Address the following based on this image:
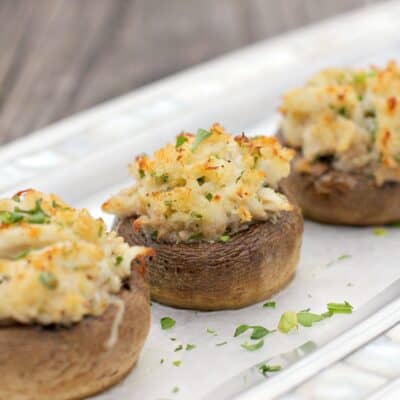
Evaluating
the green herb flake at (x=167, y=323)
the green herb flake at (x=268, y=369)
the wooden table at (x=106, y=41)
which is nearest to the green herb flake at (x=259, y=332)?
the green herb flake at (x=268, y=369)

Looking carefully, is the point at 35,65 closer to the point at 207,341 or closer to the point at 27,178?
the point at 27,178

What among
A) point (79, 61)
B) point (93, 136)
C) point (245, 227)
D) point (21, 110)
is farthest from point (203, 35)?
point (245, 227)

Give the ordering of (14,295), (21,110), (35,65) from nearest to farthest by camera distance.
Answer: (14,295) → (21,110) → (35,65)

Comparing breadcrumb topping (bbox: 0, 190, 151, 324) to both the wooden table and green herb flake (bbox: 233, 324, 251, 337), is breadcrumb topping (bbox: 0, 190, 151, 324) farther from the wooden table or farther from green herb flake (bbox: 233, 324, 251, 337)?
the wooden table

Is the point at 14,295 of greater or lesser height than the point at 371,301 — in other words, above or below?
above

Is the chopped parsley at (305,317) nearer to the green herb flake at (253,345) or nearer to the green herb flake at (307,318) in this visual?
the green herb flake at (307,318)

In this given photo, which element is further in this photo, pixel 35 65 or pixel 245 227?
pixel 35 65

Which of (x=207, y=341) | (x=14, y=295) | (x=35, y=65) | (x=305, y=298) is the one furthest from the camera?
(x=35, y=65)

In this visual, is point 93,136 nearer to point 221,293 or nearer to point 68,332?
point 221,293
